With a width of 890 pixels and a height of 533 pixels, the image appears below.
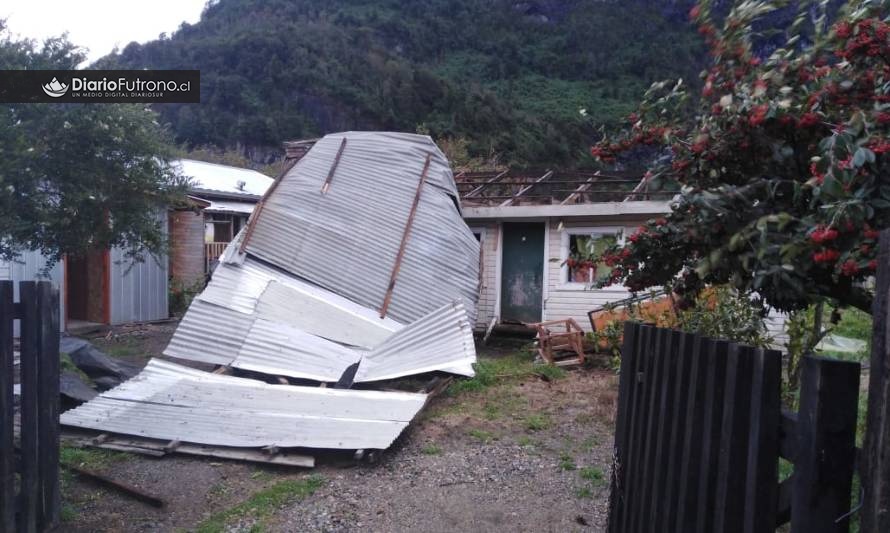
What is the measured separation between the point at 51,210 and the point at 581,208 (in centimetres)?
826

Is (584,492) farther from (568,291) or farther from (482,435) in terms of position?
(568,291)

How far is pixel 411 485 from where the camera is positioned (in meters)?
5.59

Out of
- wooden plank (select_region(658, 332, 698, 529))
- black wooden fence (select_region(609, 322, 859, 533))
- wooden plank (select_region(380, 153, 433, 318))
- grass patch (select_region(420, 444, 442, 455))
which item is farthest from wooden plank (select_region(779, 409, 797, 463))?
wooden plank (select_region(380, 153, 433, 318))

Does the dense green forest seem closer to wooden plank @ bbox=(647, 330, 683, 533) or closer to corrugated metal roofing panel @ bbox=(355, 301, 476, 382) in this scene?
corrugated metal roofing panel @ bbox=(355, 301, 476, 382)

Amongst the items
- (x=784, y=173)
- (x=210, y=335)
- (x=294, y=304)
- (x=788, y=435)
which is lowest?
(x=210, y=335)

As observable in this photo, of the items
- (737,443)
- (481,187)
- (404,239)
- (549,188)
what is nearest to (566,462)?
(737,443)

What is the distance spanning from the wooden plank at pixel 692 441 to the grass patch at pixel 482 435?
447 centimetres

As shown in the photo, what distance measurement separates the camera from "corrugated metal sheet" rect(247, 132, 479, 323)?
391 inches

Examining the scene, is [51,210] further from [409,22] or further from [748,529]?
[409,22]

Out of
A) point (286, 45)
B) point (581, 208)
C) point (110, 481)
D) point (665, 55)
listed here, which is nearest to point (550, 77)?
point (665, 55)

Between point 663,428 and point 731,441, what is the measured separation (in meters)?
0.71

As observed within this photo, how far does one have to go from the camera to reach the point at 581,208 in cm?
1226

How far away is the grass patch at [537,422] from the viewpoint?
722cm

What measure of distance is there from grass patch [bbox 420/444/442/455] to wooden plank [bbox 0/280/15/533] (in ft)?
11.2
